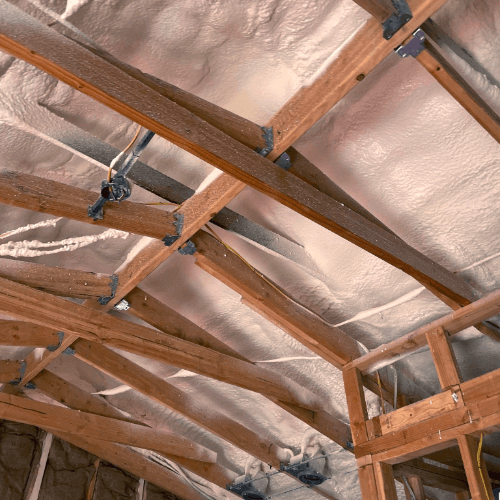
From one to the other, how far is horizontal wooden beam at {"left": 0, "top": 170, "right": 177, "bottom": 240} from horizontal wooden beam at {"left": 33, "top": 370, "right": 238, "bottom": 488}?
1.95 m

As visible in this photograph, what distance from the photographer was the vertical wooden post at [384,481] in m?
2.66

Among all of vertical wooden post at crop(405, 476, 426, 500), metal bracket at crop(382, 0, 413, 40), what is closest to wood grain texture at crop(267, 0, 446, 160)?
metal bracket at crop(382, 0, 413, 40)

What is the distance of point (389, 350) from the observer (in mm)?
3023

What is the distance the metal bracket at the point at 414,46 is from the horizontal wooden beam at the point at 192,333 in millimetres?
1877

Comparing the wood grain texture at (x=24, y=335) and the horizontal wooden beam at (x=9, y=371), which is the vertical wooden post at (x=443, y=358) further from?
the horizontal wooden beam at (x=9, y=371)

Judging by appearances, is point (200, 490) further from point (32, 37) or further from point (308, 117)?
point (32, 37)

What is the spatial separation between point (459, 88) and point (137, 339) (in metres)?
1.96

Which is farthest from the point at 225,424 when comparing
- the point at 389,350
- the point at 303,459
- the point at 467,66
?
the point at 467,66

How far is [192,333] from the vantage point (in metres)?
3.18

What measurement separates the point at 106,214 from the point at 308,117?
0.92 meters

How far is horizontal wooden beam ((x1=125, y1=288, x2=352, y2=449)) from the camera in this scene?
3.01 meters

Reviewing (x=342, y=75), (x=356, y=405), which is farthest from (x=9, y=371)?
(x=342, y=75)

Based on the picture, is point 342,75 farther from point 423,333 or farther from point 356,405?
point 356,405

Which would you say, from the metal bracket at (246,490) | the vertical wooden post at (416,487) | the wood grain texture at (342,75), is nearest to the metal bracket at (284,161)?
the wood grain texture at (342,75)
